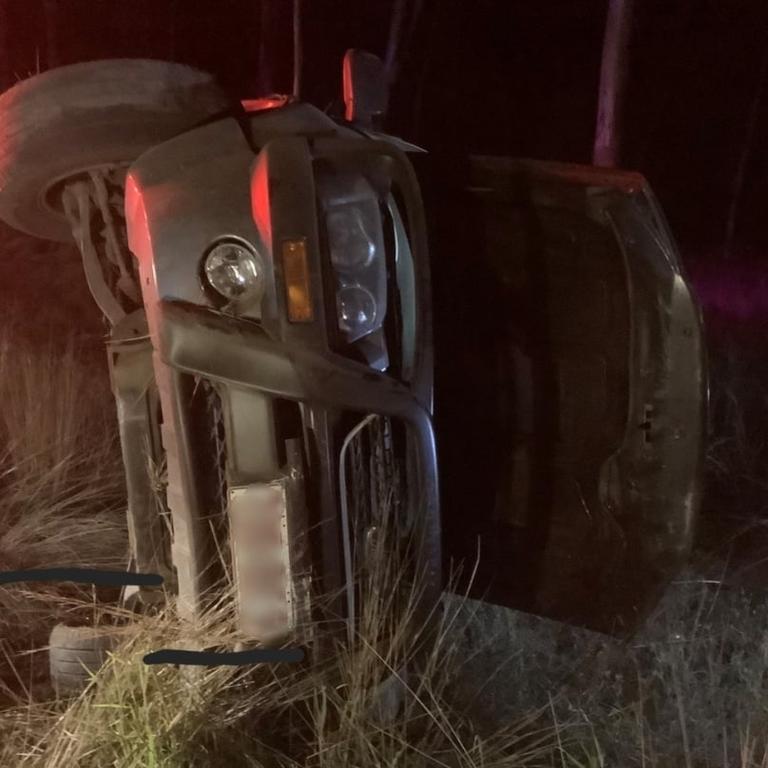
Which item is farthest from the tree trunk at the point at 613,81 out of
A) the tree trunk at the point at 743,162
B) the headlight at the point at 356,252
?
the headlight at the point at 356,252

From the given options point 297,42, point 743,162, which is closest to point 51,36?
point 297,42

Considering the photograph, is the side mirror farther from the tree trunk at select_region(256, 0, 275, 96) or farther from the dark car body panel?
the tree trunk at select_region(256, 0, 275, 96)

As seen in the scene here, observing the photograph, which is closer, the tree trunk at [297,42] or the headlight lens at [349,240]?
the headlight lens at [349,240]

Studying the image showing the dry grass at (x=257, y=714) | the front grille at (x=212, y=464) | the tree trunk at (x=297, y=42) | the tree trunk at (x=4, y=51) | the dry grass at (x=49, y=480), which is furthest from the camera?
the tree trunk at (x=297, y=42)

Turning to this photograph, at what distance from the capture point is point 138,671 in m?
2.05

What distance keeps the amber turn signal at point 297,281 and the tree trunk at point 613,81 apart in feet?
11.7

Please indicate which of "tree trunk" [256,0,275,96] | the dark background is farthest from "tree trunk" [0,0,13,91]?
"tree trunk" [256,0,275,96]

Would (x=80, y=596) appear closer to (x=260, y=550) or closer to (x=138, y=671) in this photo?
(x=138, y=671)

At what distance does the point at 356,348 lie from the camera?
7.06ft

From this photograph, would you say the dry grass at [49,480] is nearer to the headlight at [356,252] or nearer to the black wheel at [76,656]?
the black wheel at [76,656]

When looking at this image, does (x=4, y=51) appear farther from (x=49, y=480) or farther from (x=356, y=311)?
(x=356, y=311)

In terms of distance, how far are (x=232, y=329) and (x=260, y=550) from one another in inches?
21.4

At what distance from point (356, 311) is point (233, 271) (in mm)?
328

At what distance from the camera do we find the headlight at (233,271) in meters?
2.05
